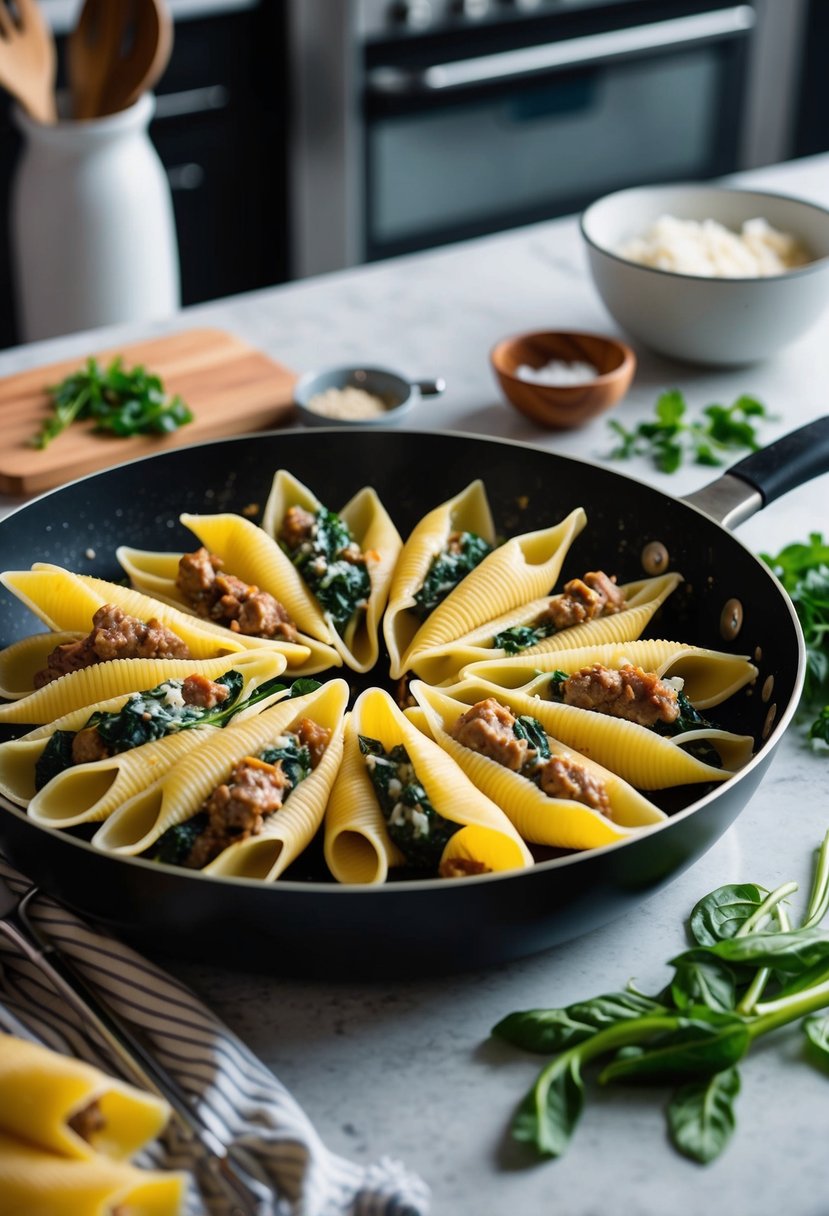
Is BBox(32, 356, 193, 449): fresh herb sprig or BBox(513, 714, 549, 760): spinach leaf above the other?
BBox(32, 356, 193, 449): fresh herb sprig

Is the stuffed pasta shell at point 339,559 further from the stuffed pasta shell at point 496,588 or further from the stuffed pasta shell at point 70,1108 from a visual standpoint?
the stuffed pasta shell at point 70,1108

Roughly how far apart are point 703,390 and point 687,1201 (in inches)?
64.4

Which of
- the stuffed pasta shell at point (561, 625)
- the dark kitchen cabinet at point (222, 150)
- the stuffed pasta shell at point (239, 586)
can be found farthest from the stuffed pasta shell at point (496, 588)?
the dark kitchen cabinet at point (222, 150)

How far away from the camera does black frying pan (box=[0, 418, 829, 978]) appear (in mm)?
1173

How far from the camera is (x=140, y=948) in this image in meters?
1.32

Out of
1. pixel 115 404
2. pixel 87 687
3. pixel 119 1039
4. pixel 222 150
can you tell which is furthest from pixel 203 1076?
pixel 222 150

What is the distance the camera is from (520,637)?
174 cm

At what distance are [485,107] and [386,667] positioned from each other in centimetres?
311

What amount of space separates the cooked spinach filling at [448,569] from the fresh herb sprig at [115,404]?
0.57 meters

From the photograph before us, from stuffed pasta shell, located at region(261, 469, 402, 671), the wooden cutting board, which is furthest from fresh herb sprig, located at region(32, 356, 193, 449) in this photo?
stuffed pasta shell, located at region(261, 469, 402, 671)

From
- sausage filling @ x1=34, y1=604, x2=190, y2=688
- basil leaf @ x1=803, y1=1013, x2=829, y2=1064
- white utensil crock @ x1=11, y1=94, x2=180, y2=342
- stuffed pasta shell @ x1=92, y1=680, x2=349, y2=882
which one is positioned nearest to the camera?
basil leaf @ x1=803, y1=1013, x2=829, y2=1064

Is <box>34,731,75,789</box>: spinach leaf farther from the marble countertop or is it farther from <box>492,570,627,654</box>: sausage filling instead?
<box>492,570,627,654</box>: sausage filling

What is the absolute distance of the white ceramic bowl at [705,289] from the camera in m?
2.28

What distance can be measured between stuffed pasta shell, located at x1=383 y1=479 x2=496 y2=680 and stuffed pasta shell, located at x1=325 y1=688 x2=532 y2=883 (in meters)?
0.27
